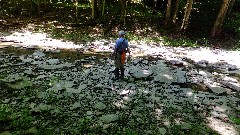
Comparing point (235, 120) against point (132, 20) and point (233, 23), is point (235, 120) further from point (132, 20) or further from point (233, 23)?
point (233, 23)

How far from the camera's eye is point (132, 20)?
65.7 ft

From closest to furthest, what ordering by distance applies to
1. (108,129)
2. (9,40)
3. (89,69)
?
1. (108,129)
2. (89,69)
3. (9,40)

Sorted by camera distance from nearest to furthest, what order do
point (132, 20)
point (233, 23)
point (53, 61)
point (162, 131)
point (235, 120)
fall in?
point (162, 131) → point (235, 120) → point (53, 61) → point (233, 23) → point (132, 20)

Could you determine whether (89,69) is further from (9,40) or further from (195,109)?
(9,40)

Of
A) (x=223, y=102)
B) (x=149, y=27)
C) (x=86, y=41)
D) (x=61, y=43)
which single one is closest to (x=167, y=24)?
(x=149, y=27)

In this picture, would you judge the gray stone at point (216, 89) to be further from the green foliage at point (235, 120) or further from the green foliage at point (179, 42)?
the green foliage at point (179, 42)

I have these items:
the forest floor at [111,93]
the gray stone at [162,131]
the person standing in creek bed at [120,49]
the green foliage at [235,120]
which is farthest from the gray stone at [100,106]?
the green foliage at [235,120]

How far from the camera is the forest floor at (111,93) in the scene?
683cm

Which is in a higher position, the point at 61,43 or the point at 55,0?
the point at 55,0

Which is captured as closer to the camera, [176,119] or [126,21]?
[176,119]

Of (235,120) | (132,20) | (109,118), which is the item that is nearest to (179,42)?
(132,20)

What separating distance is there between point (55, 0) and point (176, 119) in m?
20.3

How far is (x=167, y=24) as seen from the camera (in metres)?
19.4

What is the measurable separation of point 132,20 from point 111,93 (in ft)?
40.1
